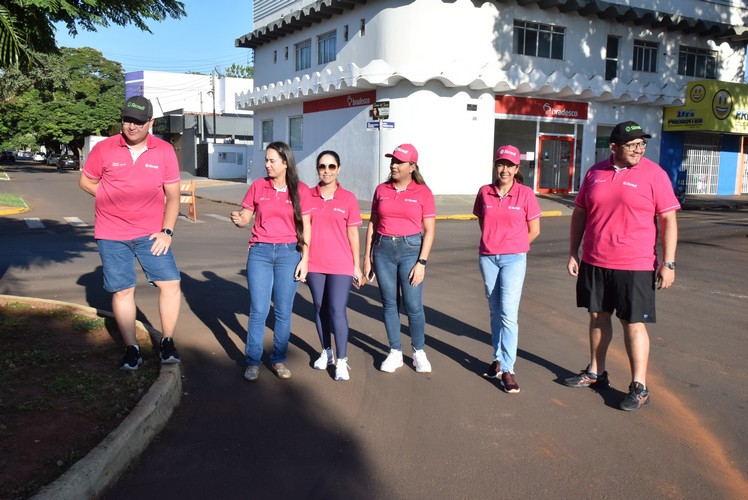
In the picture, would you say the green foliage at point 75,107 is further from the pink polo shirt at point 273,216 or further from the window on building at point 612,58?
the pink polo shirt at point 273,216

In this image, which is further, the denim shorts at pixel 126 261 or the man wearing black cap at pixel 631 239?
the denim shorts at pixel 126 261

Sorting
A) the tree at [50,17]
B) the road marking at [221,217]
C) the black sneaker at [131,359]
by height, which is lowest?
the road marking at [221,217]

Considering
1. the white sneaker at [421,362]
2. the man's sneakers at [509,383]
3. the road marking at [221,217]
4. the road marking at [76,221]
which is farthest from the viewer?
the road marking at [221,217]

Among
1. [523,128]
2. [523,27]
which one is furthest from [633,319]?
[523,128]

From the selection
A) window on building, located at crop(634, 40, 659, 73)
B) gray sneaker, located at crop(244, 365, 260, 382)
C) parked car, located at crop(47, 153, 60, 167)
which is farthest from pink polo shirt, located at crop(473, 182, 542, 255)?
parked car, located at crop(47, 153, 60, 167)

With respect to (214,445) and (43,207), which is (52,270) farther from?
(43,207)

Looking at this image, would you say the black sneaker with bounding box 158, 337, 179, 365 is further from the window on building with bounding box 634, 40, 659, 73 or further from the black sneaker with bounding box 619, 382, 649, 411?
the window on building with bounding box 634, 40, 659, 73

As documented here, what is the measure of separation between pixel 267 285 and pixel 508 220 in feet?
6.14

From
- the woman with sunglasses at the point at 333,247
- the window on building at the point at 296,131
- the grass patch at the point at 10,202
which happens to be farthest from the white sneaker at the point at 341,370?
the window on building at the point at 296,131

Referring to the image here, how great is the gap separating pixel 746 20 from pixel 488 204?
32.5 meters

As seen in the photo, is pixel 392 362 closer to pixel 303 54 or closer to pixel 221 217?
pixel 221 217

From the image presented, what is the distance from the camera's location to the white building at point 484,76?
22875mm

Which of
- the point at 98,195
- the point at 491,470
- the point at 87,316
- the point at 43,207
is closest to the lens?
the point at 491,470

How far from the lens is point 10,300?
22.0 ft
